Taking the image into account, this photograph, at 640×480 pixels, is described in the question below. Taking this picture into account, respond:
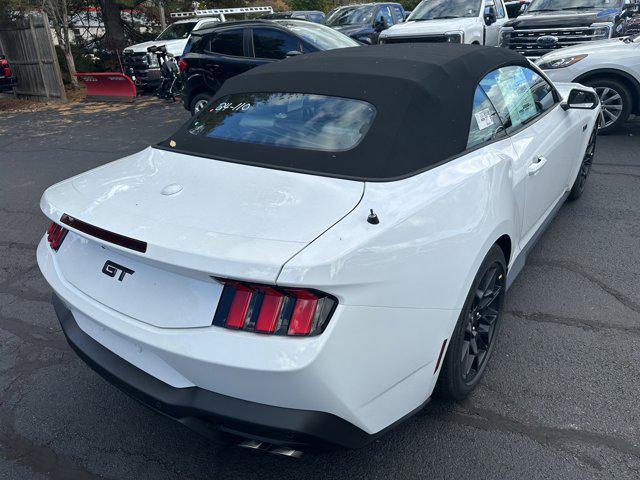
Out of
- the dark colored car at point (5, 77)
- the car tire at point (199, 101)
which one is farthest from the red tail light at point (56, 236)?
the dark colored car at point (5, 77)

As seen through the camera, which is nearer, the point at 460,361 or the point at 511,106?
the point at 460,361

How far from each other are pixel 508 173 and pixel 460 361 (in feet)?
3.26

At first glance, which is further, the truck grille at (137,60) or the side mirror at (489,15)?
the truck grille at (137,60)

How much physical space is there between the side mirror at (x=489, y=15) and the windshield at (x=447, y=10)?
0.62 feet

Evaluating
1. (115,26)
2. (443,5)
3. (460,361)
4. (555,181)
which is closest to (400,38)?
(443,5)

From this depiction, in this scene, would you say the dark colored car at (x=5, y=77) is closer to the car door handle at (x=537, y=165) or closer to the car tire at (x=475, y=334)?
the car door handle at (x=537, y=165)

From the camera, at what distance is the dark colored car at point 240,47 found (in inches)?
304

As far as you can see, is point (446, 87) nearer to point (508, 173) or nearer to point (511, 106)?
point (508, 173)

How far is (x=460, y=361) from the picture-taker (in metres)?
2.30

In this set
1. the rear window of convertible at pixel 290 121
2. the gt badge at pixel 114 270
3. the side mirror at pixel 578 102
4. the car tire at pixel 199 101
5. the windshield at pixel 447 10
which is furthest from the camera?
the windshield at pixel 447 10

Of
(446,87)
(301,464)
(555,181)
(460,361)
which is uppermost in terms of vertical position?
(446,87)

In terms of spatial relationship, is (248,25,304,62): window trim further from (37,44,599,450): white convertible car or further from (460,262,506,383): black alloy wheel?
(460,262,506,383): black alloy wheel

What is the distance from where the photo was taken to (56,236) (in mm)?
2387

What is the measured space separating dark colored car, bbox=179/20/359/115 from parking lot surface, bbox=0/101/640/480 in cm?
507
